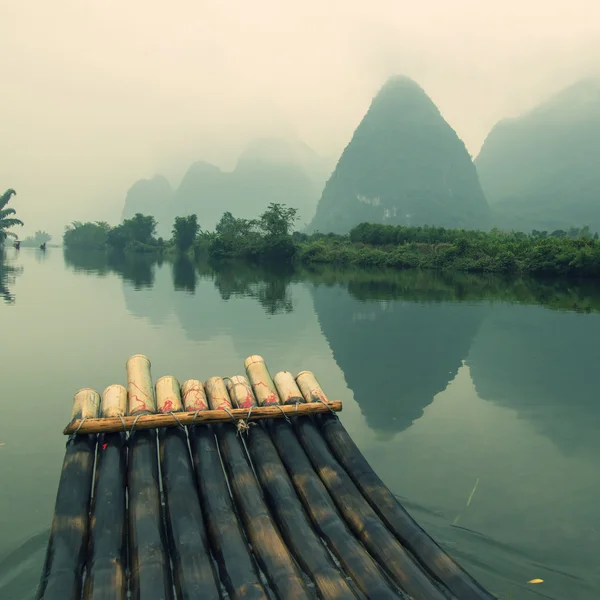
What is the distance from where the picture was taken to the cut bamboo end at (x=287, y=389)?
465 cm

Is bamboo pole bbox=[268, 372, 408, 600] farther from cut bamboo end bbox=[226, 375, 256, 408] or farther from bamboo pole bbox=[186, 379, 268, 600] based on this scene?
bamboo pole bbox=[186, 379, 268, 600]

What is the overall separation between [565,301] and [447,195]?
139492 mm

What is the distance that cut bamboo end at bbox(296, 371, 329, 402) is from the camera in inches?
183

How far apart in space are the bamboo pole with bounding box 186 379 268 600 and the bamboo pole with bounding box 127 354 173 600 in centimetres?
30

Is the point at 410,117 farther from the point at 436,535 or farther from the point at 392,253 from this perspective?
the point at 436,535

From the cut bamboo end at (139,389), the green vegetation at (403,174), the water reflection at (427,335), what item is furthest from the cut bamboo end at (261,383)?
the green vegetation at (403,174)

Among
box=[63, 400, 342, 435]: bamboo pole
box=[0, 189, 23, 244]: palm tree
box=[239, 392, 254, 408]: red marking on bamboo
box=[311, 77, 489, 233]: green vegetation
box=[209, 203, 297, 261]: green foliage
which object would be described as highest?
box=[311, 77, 489, 233]: green vegetation

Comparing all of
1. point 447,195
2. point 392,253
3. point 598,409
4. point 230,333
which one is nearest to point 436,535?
point 598,409

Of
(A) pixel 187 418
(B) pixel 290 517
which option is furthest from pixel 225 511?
(A) pixel 187 418

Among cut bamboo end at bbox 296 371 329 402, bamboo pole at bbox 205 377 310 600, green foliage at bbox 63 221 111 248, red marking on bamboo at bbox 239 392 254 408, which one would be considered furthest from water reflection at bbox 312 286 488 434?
green foliage at bbox 63 221 111 248

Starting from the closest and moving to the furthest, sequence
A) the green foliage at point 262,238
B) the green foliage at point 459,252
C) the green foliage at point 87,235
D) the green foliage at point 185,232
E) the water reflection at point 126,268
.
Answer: the water reflection at point 126,268 < the green foliage at point 459,252 < the green foliage at point 262,238 < the green foliage at point 185,232 < the green foliage at point 87,235

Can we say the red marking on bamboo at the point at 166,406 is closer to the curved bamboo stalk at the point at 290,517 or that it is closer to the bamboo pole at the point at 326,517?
the curved bamboo stalk at the point at 290,517

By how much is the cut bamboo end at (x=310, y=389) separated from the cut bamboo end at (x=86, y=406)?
70.8 inches

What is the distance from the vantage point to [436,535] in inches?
180
